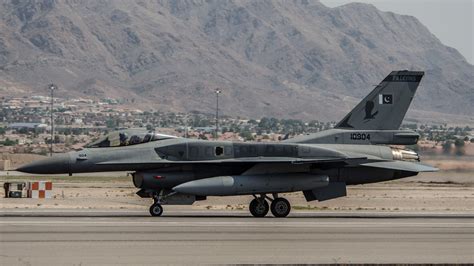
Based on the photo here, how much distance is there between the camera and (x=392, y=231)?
2764cm

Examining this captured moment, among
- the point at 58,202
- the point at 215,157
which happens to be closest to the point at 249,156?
the point at 215,157

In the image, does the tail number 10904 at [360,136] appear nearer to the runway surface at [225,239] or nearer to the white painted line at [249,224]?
the runway surface at [225,239]

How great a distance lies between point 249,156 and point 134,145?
3.55 m

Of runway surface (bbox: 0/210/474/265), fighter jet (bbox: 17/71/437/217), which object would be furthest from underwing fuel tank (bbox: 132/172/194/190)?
runway surface (bbox: 0/210/474/265)

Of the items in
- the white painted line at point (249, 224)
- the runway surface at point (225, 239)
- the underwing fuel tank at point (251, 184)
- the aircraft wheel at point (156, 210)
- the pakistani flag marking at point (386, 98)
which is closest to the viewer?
the runway surface at point (225, 239)

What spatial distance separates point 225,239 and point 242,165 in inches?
334

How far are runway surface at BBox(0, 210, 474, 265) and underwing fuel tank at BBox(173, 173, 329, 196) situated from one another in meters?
0.82

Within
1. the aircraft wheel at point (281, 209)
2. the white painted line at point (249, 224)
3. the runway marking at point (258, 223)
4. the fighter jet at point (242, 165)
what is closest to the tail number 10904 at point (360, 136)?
the fighter jet at point (242, 165)

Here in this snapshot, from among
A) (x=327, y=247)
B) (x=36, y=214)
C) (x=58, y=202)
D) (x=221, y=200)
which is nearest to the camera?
(x=327, y=247)

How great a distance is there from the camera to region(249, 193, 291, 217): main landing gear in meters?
32.8

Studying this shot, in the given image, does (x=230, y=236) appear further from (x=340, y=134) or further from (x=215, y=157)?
(x=340, y=134)

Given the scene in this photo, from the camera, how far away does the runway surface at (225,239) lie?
860 inches

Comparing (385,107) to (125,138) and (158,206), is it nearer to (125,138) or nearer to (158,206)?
(158,206)

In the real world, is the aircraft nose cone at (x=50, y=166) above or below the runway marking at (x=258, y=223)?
above
